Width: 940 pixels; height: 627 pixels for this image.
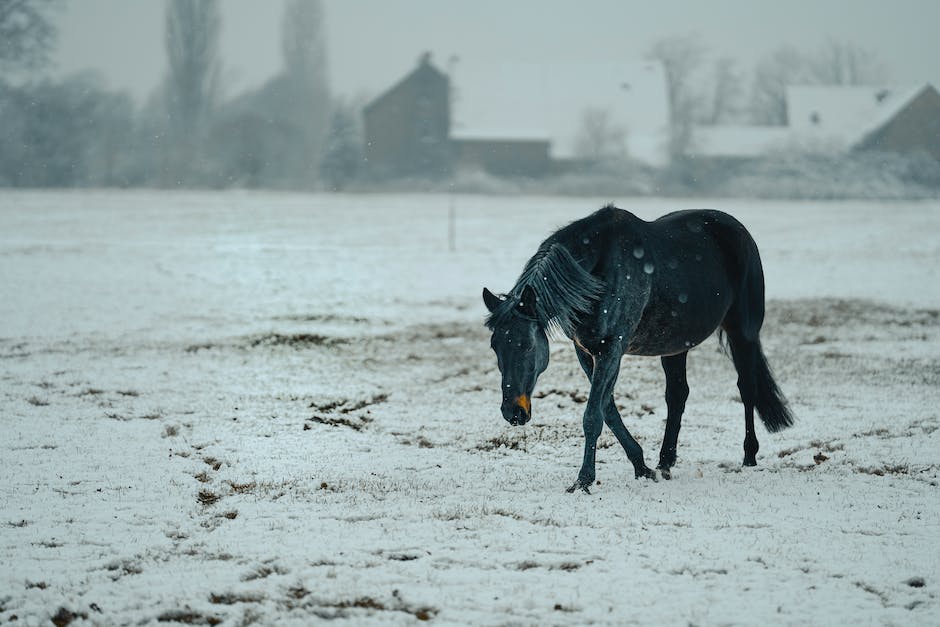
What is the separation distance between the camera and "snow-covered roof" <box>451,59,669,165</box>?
187 feet

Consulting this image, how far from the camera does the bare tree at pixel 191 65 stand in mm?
63844

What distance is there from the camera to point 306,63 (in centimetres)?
8838

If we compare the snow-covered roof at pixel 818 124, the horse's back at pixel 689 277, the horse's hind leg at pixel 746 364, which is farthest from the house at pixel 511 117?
the horse's hind leg at pixel 746 364

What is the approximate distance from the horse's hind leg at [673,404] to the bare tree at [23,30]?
43801 mm

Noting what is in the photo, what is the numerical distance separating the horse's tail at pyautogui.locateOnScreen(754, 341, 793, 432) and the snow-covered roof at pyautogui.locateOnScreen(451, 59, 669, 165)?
164 ft

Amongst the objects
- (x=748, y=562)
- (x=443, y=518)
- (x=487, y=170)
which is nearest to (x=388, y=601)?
(x=443, y=518)

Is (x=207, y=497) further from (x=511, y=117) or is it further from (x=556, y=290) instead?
(x=511, y=117)

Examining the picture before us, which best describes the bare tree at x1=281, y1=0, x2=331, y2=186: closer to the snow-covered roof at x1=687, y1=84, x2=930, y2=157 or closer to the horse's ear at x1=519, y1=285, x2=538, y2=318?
the snow-covered roof at x1=687, y1=84, x2=930, y2=157

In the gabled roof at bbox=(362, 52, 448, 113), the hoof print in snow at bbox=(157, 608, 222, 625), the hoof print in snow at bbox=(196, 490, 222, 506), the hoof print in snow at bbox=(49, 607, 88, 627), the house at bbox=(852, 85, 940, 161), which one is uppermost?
the gabled roof at bbox=(362, 52, 448, 113)

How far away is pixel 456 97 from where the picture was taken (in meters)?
58.8

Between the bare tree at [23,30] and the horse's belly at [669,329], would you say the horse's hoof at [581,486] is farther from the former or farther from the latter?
the bare tree at [23,30]

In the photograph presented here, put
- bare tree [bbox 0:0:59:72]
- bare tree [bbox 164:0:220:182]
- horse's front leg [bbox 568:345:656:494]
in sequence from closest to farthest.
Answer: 1. horse's front leg [bbox 568:345:656:494]
2. bare tree [bbox 0:0:59:72]
3. bare tree [bbox 164:0:220:182]

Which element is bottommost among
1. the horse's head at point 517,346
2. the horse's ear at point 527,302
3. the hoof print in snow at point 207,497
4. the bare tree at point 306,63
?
the hoof print in snow at point 207,497

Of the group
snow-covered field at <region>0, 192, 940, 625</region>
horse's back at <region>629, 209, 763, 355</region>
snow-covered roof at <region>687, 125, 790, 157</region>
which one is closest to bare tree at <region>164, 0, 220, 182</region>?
snow-covered roof at <region>687, 125, 790, 157</region>
